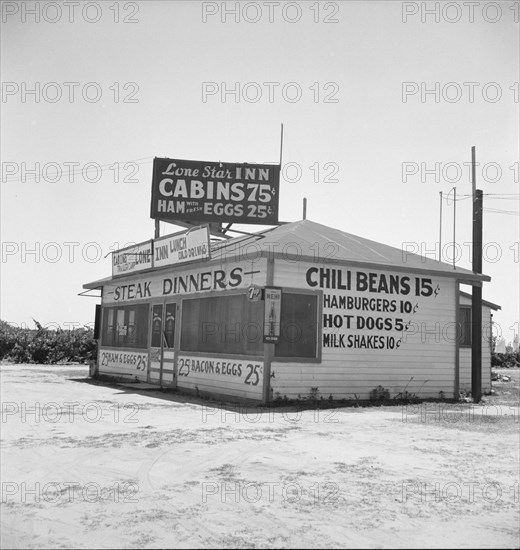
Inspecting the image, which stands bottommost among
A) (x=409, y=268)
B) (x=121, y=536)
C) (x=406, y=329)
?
(x=121, y=536)

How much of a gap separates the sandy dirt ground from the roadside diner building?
9.15ft

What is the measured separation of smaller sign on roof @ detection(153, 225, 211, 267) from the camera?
16641mm

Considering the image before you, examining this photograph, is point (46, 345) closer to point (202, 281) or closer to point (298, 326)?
point (202, 281)

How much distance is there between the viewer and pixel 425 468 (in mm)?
7566

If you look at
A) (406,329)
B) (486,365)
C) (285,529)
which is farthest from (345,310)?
(285,529)

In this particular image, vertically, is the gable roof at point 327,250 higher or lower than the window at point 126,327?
higher

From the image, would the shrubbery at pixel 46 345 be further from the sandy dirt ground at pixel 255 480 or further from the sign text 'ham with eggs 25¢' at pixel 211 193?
the sandy dirt ground at pixel 255 480

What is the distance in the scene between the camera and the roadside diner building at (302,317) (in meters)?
14.8

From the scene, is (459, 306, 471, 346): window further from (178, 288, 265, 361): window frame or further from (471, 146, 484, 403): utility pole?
(178, 288, 265, 361): window frame

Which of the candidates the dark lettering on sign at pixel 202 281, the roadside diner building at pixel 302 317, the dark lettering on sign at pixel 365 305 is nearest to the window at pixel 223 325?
the roadside diner building at pixel 302 317

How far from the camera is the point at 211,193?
71.0 ft

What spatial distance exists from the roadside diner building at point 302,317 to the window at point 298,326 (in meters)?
0.02

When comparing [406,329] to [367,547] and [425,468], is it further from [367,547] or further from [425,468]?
[367,547]

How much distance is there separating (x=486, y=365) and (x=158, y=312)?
11.2 m
